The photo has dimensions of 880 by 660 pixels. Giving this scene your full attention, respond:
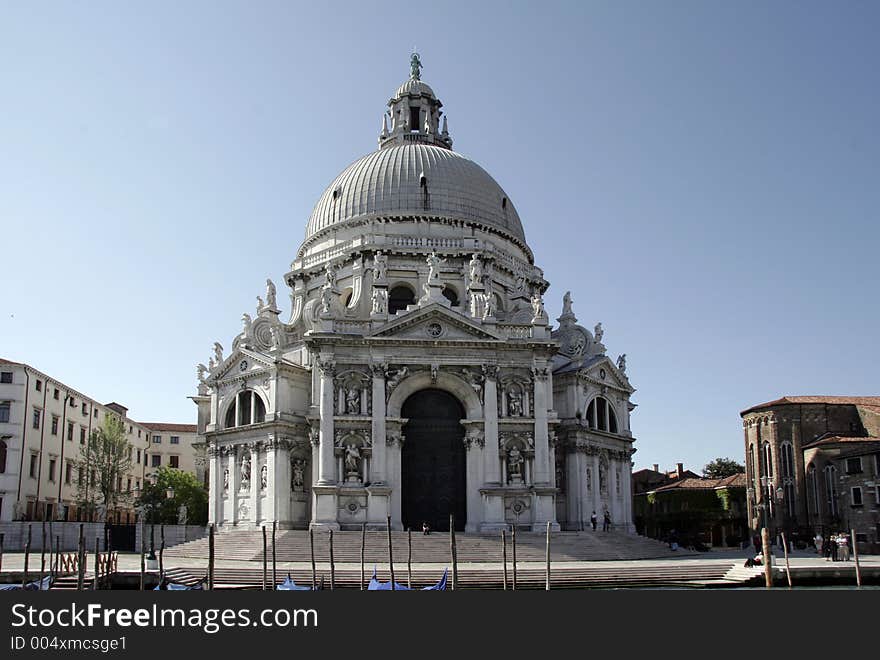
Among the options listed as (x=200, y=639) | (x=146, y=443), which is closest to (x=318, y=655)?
(x=200, y=639)

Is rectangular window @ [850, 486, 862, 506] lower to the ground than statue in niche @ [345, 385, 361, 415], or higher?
lower

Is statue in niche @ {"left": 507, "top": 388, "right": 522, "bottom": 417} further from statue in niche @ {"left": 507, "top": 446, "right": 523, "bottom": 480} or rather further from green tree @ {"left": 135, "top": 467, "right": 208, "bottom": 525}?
green tree @ {"left": 135, "top": 467, "right": 208, "bottom": 525}

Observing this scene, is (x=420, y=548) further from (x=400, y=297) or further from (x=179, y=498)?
(x=179, y=498)

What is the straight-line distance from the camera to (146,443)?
2985 inches

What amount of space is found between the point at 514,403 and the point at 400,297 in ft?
33.3

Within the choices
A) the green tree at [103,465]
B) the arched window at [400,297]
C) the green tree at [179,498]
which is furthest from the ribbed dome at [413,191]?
the green tree at [179,498]

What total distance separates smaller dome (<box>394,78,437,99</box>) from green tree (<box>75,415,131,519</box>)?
2745cm

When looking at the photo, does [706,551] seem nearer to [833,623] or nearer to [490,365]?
[490,365]

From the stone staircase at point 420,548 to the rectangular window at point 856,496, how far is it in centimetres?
1205

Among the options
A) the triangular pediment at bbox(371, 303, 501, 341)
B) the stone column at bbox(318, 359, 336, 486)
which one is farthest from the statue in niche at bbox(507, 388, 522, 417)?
the stone column at bbox(318, 359, 336, 486)

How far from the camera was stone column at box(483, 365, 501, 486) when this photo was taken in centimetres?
4231

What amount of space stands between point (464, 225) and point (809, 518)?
1098 inches

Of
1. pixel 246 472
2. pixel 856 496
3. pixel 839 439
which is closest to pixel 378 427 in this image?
pixel 246 472

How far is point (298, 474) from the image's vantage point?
46344 millimetres
